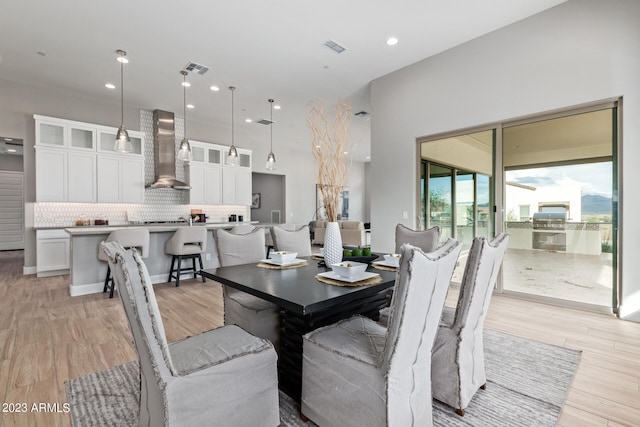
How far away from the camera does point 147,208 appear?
22.6 ft

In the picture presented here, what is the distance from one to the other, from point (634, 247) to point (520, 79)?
2.12 meters

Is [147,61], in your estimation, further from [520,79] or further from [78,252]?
[520,79]

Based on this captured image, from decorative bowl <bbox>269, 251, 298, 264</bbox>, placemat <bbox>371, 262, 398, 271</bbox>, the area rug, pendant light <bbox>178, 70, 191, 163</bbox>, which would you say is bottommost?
the area rug

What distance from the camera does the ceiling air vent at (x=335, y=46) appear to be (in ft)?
13.2

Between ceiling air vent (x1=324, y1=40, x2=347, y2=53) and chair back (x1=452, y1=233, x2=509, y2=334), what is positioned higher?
ceiling air vent (x1=324, y1=40, x2=347, y2=53)

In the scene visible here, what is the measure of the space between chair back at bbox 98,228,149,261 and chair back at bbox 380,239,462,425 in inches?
149

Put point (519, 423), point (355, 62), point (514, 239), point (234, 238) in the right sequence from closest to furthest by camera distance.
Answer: point (519, 423), point (234, 238), point (514, 239), point (355, 62)

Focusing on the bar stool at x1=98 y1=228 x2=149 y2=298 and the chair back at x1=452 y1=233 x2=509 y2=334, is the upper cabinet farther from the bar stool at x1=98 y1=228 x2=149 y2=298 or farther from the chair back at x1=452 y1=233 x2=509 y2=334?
the chair back at x1=452 y1=233 x2=509 y2=334

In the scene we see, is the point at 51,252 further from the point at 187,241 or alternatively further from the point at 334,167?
the point at 334,167

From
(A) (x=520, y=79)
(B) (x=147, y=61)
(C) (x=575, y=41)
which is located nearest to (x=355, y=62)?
(A) (x=520, y=79)

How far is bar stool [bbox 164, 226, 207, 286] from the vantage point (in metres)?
4.45

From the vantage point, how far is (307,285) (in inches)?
66.5

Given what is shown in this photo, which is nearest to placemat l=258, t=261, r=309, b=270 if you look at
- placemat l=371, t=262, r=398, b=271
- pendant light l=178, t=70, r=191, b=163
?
placemat l=371, t=262, r=398, b=271

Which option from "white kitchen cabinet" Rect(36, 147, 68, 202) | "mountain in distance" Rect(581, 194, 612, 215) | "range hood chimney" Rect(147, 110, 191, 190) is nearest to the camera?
"mountain in distance" Rect(581, 194, 612, 215)
